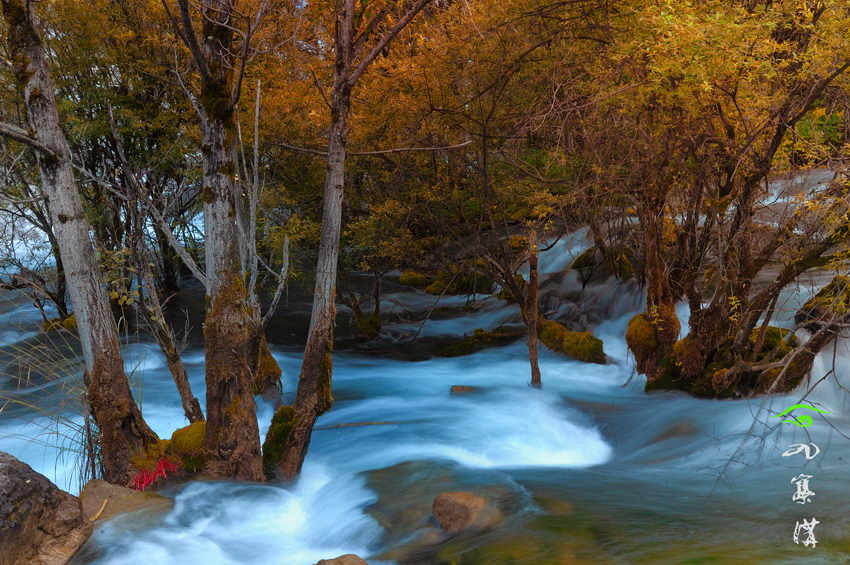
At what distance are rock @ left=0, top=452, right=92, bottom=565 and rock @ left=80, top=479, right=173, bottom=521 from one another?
127mm

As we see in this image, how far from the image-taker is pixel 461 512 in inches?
234

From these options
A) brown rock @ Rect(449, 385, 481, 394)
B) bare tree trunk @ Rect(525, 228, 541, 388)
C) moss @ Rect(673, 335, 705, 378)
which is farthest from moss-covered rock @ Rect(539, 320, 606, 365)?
moss @ Rect(673, 335, 705, 378)

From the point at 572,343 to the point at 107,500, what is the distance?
944 cm

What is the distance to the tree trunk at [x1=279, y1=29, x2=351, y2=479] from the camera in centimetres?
662

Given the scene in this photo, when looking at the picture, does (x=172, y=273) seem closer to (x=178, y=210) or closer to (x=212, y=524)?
(x=178, y=210)

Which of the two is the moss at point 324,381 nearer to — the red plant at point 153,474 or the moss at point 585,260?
the red plant at point 153,474

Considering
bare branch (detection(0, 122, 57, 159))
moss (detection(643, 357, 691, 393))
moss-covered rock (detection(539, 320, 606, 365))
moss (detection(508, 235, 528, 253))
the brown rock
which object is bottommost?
the brown rock

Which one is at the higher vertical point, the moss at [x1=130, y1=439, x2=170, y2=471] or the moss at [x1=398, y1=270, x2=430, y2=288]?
the moss at [x1=398, y1=270, x2=430, y2=288]

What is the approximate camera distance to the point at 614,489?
7.02m

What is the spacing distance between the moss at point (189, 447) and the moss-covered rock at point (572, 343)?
8.09 metres

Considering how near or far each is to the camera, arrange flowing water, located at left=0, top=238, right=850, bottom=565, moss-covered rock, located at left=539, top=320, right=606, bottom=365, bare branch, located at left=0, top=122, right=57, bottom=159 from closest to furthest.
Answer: bare branch, located at left=0, top=122, right=57, bottom=159, flowing water, located at left=0, top=238, right=850, bottom=565, moss-covered rock, located at left=539, top=320, right=606, bottom=365

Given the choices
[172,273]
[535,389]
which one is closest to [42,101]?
[535,389]

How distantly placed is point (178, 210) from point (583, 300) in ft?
A: 32.2

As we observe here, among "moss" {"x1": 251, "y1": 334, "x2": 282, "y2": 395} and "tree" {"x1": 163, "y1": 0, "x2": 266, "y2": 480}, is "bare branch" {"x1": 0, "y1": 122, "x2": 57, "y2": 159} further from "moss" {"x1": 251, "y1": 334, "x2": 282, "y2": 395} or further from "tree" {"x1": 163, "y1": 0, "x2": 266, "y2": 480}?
"moss" {"x1": 251, "y1": 334, "x2": 282, "y2": 395}
